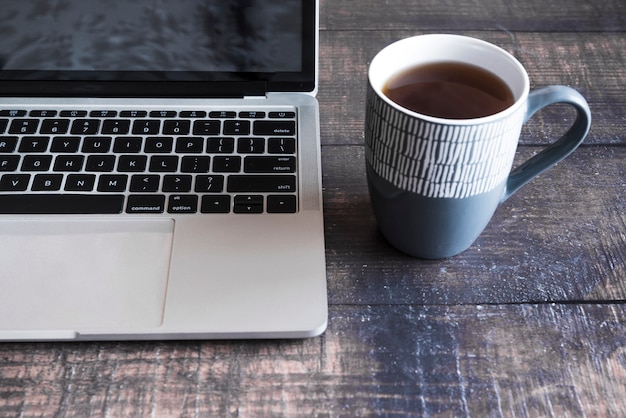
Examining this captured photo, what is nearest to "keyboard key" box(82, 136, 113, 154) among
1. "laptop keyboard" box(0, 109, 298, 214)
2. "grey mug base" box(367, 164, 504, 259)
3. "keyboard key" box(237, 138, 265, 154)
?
"laptop keyboard" box(0, 109, 298, 214)

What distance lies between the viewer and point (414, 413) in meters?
0.40

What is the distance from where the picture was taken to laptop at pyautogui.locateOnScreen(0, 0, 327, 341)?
43 cm

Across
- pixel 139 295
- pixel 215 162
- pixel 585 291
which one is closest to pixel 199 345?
pixel 139 295

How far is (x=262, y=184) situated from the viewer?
50 centimetres

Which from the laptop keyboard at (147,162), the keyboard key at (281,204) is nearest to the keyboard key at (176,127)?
the laptop keyboard at (147,162)

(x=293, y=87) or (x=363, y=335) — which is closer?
(x=363, y=335)

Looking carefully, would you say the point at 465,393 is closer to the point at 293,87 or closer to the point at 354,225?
the point at 354,225

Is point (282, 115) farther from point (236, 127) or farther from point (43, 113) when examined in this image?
point (43, 113)

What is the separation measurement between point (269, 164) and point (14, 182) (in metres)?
0.19

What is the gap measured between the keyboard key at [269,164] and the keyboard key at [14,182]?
0.16m

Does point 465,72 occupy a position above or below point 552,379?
above

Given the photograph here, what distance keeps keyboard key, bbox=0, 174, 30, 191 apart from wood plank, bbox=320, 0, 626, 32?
0.35 meters

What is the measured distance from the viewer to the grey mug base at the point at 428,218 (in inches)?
16.9

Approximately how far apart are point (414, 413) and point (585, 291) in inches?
6.2
